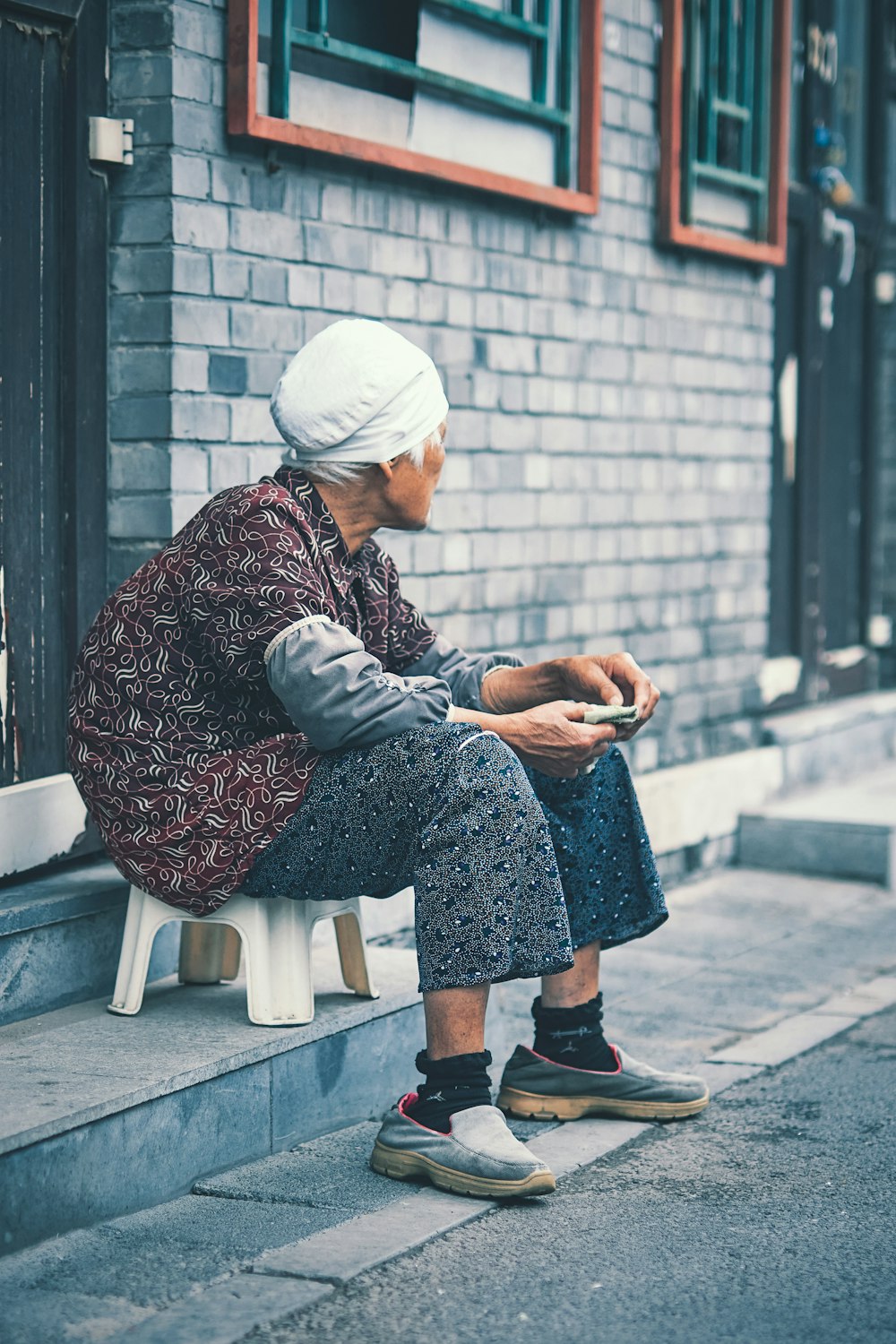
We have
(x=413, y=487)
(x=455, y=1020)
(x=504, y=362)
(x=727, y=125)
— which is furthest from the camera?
(x=727, y=125)

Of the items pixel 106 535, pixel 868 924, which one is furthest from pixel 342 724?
pixel 868 924

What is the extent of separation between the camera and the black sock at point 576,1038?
12.8ft

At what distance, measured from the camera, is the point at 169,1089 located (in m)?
3.30

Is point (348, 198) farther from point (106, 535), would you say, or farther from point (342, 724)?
point (342, 724)

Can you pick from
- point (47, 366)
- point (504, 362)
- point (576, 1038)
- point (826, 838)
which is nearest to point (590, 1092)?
point (576, 1038)

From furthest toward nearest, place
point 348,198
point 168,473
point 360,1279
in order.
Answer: point 348,198
point 168,473
point 360,1279

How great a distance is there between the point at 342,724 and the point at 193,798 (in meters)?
0.33

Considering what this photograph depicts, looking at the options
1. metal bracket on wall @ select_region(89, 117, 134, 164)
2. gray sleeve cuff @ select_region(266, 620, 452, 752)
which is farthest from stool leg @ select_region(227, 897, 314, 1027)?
metal bracket on wall @ select_region(89, 117, 134, 164)

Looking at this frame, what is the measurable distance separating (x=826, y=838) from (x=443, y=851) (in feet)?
12.5

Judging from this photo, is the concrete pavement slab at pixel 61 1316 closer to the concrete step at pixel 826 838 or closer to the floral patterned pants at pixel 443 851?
the floral patterned pants at pixel 443 851

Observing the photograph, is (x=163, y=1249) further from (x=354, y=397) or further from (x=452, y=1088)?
(x=354, y=397)

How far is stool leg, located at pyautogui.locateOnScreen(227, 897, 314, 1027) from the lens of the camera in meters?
3.62

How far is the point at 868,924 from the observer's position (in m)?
6.16

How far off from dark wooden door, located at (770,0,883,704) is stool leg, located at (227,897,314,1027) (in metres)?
4.68
